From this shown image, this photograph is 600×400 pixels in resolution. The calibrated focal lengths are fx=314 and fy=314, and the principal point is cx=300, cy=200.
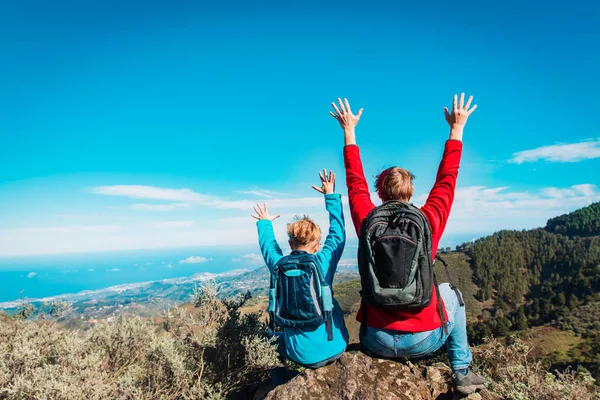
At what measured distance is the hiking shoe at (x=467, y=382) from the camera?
3893mm

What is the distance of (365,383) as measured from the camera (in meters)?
3.91

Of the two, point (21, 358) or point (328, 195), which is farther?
point (21, 358)

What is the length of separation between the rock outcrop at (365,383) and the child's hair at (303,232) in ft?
5.57

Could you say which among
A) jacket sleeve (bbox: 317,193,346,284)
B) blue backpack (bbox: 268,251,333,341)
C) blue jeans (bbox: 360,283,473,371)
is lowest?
blue jeans (bbox: 360,283,473,371)

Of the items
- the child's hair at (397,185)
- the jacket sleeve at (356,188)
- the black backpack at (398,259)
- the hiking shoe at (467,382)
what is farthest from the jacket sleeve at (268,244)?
the hiking shoe at (467,382)

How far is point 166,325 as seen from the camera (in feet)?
22.2

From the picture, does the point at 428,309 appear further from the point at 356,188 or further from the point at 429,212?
the point at 356,188

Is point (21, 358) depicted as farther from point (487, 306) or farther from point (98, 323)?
point (487, 306)

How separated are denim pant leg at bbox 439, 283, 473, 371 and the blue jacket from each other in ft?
4.49

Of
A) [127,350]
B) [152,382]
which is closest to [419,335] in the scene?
[152,382]

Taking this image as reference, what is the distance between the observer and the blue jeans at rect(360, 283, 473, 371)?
3.62 m

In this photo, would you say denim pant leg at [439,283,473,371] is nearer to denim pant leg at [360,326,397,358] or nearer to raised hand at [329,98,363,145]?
denim pant leg at [360,326,397,358]

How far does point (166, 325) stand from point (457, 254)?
18790 centimetres

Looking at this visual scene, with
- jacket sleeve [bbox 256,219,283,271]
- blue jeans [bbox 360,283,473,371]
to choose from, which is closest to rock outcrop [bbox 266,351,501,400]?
blue jeans [bbox 360,283,473,371]
